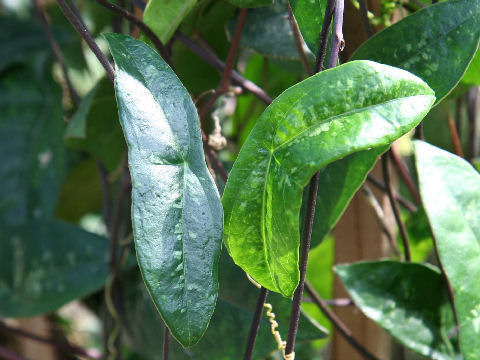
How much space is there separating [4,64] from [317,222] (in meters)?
0.51

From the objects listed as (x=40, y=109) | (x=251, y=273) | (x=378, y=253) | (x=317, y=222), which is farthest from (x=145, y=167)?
(x=40, y=109)

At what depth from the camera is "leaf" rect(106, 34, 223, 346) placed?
9.7 inches

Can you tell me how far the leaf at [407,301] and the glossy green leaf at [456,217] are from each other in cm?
9

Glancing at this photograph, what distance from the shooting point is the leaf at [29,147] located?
680 millimetres

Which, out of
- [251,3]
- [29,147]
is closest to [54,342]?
[29,147]

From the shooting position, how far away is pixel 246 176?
272 millimetres

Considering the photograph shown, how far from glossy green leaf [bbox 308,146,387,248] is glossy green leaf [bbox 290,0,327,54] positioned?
0.25 feet

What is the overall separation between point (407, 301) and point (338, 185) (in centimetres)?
12

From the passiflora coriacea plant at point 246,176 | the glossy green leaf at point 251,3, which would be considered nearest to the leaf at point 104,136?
the passiflora coriacea plant at point 246,176

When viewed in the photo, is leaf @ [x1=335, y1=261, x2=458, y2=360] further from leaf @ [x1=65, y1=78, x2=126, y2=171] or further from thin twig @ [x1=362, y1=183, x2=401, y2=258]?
leaf @ [x1=65, y1=78, x2=126, y2=171]

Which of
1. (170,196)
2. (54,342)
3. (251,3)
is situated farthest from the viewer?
(54,342)

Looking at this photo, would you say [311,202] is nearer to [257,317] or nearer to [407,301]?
[257,317]

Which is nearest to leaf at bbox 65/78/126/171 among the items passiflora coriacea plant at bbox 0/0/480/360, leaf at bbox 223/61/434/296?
passiflora coriacea plant at bbox 0/0/480/360

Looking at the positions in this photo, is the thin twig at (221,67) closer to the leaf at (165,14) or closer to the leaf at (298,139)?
the leaf at (165,14)
